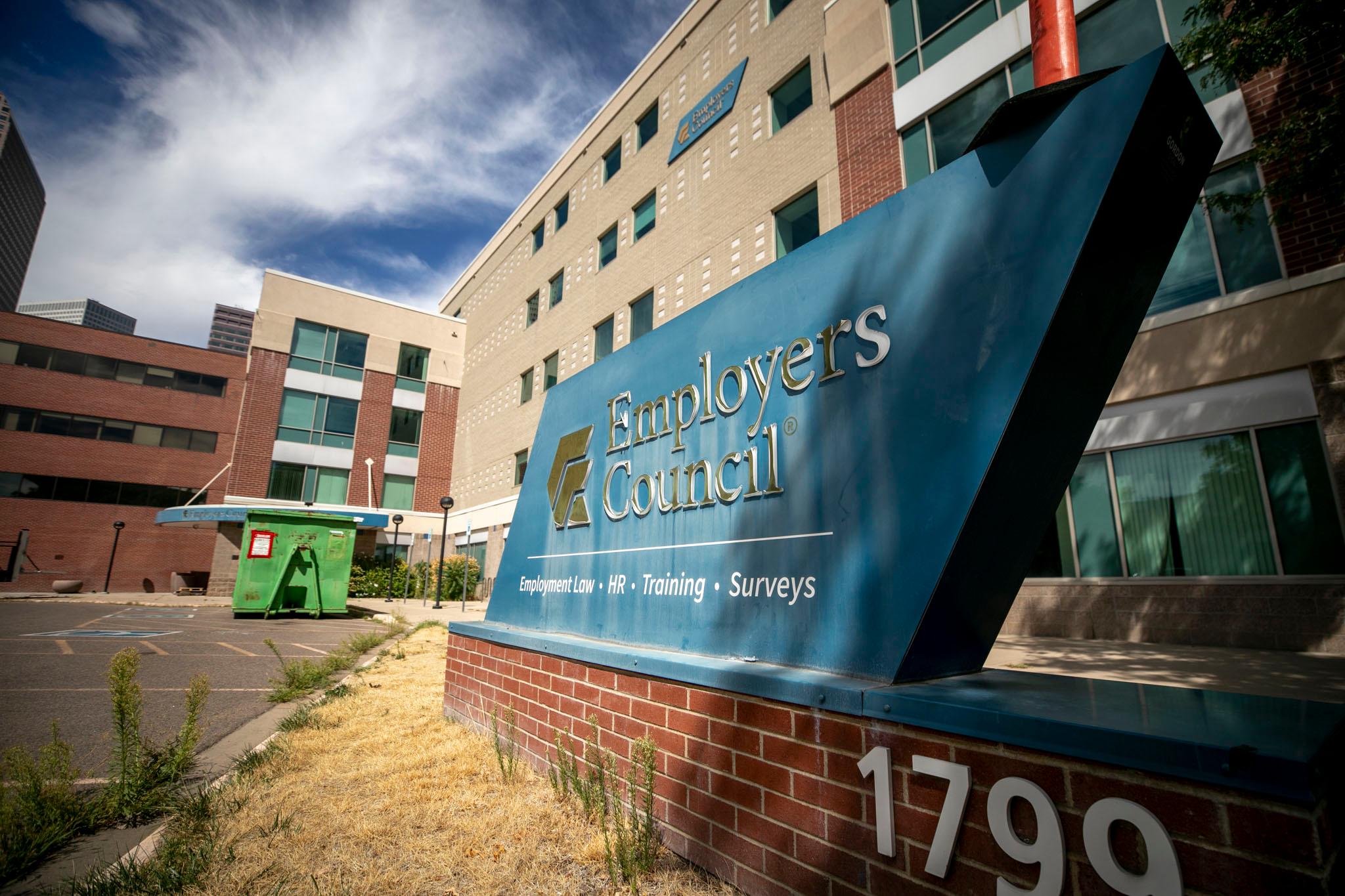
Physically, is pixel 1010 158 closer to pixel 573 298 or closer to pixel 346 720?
pixel 346 720

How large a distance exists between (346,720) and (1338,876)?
18.5ft

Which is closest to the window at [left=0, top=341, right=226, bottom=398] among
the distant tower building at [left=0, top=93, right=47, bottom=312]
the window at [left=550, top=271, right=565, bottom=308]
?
the window at [left=550, top=271, right=565, bottom=308]

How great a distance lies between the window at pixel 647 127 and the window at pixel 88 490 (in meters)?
30.7

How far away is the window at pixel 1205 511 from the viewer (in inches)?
314

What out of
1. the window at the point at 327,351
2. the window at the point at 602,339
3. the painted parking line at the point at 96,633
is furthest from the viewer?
the window at the point at 327,351

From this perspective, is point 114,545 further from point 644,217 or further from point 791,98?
point 791,98

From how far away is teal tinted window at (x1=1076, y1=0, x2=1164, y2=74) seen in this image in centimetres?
977

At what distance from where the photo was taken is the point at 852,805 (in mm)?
2016

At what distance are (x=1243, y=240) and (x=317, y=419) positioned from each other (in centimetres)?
3213

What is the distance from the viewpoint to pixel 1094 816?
1.49 meters

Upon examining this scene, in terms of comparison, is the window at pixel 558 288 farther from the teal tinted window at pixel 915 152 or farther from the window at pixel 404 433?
the teal tinted window at pixel 915 152

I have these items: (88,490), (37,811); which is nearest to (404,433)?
(88,490)

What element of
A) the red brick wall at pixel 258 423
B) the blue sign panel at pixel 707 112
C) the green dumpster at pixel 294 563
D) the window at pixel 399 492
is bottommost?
the green dumpster at pixel 294 563

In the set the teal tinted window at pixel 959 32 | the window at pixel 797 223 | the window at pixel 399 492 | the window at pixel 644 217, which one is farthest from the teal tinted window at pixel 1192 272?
the window at pixel 399 492
